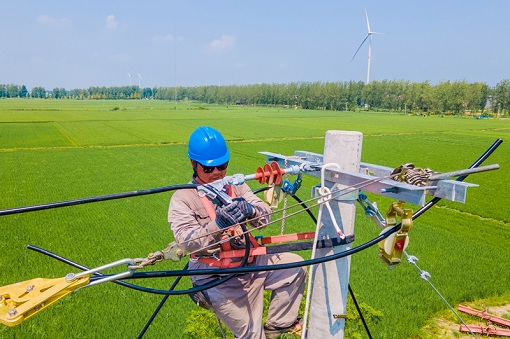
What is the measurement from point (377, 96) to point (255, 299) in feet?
377

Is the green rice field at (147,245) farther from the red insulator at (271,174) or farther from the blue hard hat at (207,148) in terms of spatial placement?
the red insulator at (271,174)

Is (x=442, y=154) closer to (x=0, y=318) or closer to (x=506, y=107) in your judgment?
(x=0, y=318)

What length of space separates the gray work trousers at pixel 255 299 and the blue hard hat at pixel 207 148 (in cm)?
73

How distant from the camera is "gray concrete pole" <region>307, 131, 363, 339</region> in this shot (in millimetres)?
2195

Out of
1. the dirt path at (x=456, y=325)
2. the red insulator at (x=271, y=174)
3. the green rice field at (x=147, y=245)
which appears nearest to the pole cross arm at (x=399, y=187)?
the red insulator at (x=271, y=174)

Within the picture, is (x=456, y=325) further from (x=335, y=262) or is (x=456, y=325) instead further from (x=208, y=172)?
(x=208, y=172)

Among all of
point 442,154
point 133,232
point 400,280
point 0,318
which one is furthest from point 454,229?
A: point 442,154

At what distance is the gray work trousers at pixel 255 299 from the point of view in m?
2.62

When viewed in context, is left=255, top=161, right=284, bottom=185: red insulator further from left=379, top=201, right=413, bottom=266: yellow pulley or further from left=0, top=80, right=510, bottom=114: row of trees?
left=0, top=80, right=510, bottom=114: row of trees

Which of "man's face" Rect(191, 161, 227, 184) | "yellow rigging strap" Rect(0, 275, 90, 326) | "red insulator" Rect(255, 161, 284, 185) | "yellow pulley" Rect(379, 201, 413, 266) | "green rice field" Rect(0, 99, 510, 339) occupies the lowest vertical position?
"green rice field" Rect(0, 99, 510, 339)

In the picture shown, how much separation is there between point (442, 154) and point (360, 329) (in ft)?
78.2

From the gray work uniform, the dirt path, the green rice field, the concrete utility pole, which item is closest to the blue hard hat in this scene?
the gray work uniform

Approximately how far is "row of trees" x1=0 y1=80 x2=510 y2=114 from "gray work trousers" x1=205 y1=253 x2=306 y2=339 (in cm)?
9944

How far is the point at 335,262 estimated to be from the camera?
7.75ft
